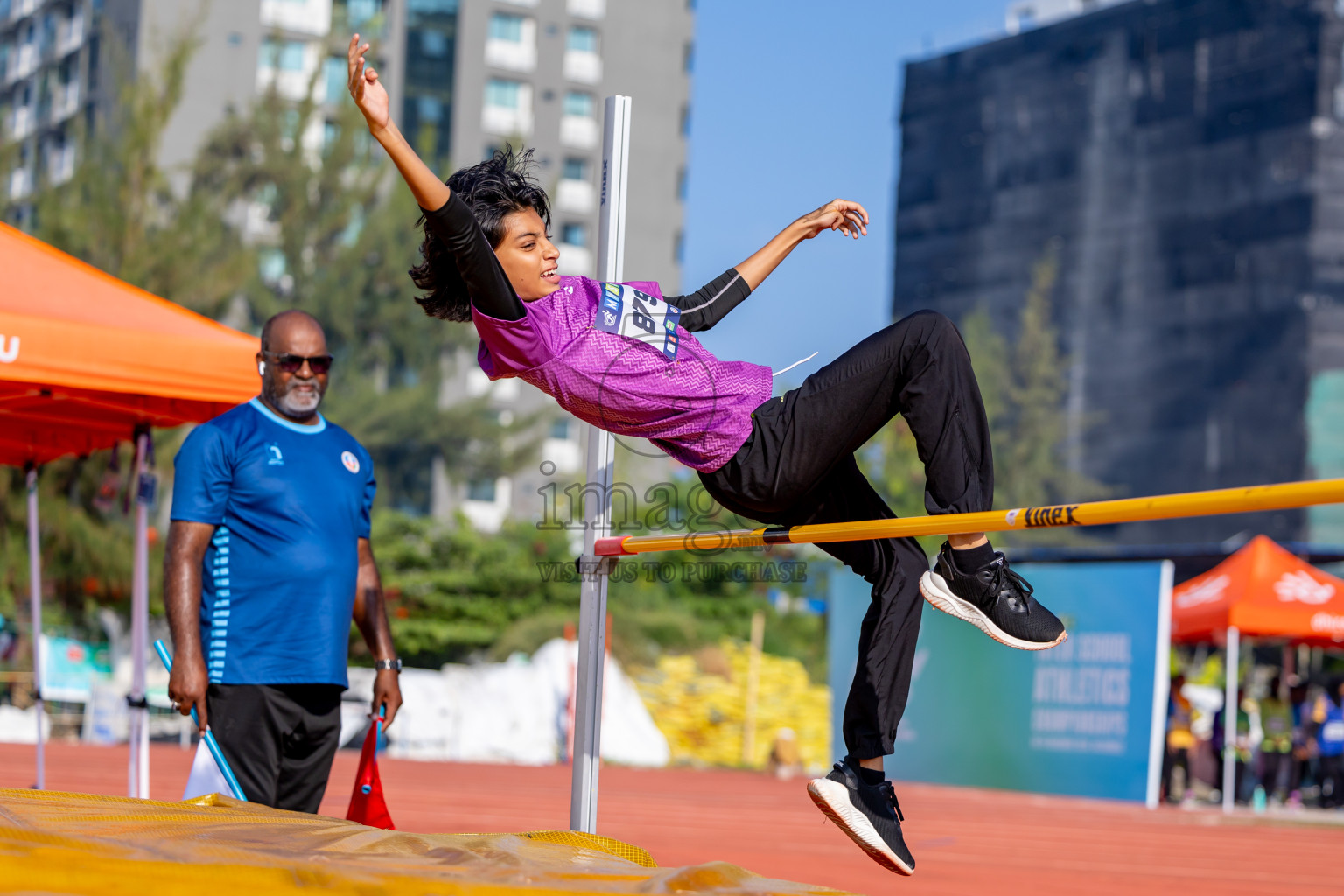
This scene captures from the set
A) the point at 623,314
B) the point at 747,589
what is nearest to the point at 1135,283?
the point at 747,589

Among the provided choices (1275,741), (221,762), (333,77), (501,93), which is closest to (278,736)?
(221,762)

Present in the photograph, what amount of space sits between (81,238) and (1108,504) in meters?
17.2

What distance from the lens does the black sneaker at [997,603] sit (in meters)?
2.72

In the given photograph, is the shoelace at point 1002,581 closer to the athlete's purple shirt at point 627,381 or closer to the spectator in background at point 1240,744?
the athlete's purple shirt at point 627,381

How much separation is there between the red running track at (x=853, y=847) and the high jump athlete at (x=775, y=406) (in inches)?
89.5

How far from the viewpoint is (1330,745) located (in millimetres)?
12828

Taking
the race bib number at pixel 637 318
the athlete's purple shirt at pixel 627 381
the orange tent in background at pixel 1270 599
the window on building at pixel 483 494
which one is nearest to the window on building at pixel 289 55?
the window on building at pixel 483 494

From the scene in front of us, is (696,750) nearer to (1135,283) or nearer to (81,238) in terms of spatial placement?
(81,238)

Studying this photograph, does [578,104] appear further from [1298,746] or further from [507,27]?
[1298,746]

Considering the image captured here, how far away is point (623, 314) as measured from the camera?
121 inches

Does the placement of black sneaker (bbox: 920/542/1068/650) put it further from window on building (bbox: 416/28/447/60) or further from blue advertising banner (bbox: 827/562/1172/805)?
window on building (bbox: 416/28/447/60)

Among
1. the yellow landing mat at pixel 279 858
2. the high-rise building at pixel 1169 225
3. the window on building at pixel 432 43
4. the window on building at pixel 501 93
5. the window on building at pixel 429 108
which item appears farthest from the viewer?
the window on building at pixel 501 93

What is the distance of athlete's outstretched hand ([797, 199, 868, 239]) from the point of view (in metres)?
3.54

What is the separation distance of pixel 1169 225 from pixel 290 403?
144 ft
